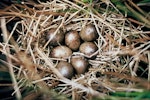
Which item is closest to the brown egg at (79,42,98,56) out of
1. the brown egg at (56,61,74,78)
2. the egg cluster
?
the egg cluster

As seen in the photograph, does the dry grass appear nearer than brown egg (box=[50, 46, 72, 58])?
Yes

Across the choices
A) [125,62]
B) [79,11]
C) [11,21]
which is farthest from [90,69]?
[11,21]

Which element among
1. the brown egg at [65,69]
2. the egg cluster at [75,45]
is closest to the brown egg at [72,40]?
the egg cluster at [75,45]

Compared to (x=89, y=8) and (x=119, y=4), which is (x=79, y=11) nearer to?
(x=89, y=8)

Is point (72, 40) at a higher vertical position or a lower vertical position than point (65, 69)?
higher

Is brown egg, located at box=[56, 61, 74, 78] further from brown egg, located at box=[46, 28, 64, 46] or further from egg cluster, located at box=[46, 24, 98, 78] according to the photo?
brown egg, located at box=[46, 28, 64, 46]

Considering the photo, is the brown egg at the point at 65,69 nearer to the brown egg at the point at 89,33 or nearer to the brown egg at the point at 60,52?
the brown egg at the point at 60,52

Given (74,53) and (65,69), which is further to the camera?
(74,53)

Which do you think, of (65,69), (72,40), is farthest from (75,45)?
(65,69)

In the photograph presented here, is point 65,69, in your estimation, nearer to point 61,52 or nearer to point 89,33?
point 61,52
